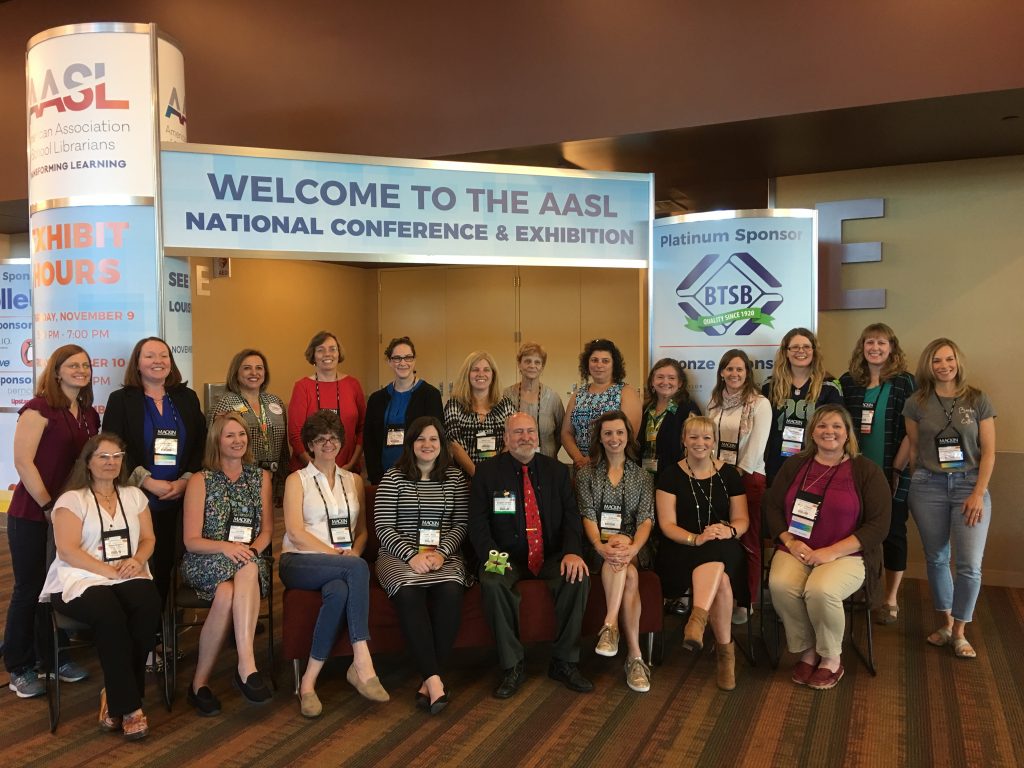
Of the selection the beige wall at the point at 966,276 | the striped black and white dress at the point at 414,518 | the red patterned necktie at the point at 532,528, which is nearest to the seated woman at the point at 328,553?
the striped black and white dress at the point at 414,518

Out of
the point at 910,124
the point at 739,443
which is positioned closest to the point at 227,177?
the point at 739,443

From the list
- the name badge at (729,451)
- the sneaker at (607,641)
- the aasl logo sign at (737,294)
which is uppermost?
the aasl logo sign at (737,294)

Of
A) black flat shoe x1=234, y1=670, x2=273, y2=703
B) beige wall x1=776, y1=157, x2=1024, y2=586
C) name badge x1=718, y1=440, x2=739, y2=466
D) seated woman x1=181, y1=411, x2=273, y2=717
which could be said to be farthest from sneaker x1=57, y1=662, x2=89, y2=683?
beige wall x1=776, y1=157, x2=1024, y2=586

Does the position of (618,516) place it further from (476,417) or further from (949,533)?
(949,533)

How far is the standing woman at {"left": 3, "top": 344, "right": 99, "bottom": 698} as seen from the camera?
3236 mm

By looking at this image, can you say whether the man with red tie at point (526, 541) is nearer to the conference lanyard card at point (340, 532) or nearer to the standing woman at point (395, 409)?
the conference lanyard card at point (340, 532)

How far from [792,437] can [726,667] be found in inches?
50.3

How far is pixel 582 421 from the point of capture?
13.6 ft

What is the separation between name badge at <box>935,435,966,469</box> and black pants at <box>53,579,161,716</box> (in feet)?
11.2

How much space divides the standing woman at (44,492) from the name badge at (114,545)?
38 centimetres

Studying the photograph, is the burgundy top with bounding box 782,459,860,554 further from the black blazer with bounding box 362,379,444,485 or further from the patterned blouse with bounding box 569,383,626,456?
the black blazer with bounding box 362,379,444,485

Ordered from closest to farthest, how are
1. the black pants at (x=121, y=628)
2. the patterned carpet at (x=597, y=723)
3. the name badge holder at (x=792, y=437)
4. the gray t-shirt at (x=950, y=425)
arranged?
the patterned carpet at (x=597, y=723), the black pants at (x=121, y=628), the gray t-shirt at (x=950, y=425), the name badge holder at (x=792, y=437)

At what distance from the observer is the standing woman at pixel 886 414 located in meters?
4.08

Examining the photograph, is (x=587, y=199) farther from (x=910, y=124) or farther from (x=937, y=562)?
(x=937, y=562)
